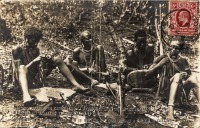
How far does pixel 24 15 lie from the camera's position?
3.41 meters

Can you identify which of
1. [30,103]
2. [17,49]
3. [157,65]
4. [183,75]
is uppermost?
[17,49]

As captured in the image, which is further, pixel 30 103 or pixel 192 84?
pixel 192 84

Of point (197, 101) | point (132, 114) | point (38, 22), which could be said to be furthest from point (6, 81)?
point (197, 101)

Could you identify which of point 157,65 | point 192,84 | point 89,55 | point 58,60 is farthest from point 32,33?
point 192,84

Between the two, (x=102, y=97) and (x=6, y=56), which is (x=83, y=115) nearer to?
(x=102, y=97)

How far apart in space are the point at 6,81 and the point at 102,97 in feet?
2.81

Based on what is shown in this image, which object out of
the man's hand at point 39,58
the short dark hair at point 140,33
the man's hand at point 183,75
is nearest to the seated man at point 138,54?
the short dark hair at point 140,33

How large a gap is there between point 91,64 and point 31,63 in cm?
52

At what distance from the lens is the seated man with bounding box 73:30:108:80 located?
342cm

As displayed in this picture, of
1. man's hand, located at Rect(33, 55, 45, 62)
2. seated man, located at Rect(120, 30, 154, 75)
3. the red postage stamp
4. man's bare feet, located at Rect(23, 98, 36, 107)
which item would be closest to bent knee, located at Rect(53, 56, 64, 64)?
man's hand, located at Rect(33, 55, 45, 62)

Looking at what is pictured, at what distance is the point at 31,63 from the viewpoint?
3398mm

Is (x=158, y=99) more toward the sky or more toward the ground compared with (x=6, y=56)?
more toward the ground

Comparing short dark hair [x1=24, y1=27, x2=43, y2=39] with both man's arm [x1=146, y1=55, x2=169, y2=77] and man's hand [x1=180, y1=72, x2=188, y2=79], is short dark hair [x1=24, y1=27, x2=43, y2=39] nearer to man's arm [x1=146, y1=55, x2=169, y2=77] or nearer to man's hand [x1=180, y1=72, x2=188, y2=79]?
man's arm [x1=146, y1=55, x2=169, y2=77]

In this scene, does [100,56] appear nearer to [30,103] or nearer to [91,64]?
[91,64]
